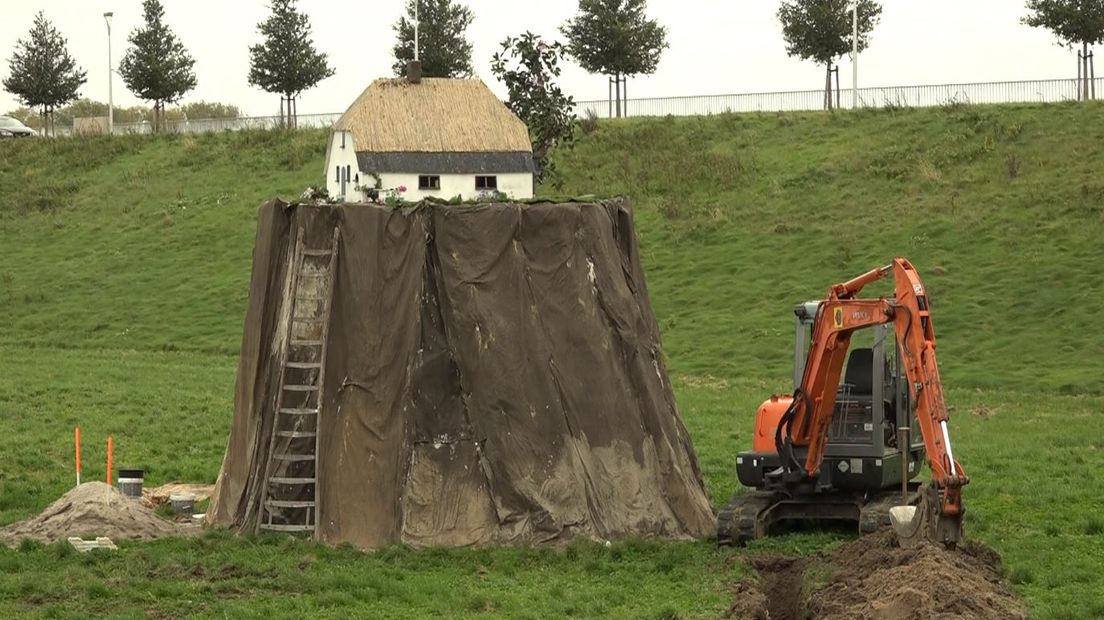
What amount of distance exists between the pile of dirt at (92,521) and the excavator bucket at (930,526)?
28.8 feet

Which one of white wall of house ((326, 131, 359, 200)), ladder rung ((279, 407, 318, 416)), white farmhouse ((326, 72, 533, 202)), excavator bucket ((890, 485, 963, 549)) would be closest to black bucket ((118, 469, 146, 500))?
ladder rung ((279, 407, 318, 416))

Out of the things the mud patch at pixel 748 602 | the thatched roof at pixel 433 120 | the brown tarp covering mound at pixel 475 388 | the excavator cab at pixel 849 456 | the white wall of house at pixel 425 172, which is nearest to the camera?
the mud patch at pixel 748 602

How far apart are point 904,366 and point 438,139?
113 ft

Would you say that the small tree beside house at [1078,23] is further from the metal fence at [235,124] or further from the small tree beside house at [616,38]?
the metal fence at [235,124]

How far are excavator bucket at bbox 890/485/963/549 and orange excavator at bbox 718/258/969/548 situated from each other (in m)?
0.02

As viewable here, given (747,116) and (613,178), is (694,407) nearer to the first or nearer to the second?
(613,178)

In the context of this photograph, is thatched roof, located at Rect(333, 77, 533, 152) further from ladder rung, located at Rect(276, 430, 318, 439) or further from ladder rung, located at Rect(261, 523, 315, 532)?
ladder rung, located at Rect(261, 523, 315, 532)

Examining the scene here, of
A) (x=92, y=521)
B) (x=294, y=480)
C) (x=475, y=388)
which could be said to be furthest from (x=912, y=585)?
(x=92, y=521)

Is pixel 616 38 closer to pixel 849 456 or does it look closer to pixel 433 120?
pixel 433 120

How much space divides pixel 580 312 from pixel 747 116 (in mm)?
45805

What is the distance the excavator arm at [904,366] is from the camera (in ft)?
58.0

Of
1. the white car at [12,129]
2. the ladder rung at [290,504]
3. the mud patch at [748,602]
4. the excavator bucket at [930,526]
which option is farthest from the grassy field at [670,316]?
the white car at [12,129]

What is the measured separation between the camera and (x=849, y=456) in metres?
20.4

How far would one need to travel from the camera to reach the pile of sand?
15.0m
